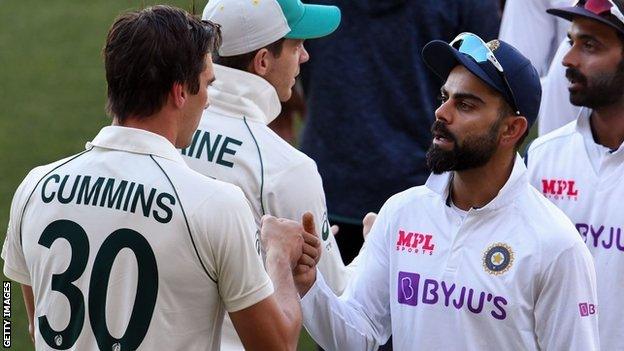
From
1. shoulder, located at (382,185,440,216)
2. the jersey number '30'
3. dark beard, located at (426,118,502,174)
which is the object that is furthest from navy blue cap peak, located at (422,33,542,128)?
the jersey number '30'

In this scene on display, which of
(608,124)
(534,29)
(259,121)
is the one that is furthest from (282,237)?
(534,29)

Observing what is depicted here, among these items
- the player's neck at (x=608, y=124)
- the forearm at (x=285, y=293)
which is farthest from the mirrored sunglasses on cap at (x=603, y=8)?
the forearm at (x=285, y=293)

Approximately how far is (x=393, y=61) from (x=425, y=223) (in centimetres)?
181

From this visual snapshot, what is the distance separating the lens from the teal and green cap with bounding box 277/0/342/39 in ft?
14.7

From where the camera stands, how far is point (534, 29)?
602cm

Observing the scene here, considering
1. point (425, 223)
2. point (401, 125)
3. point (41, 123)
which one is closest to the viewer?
point (425, 223)

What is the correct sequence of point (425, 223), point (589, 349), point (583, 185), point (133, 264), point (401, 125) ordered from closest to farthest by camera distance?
point (133, 264), point (589, 349), point (425, 223), point (583, 185), point (401, 125)

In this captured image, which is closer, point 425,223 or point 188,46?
point 188,46

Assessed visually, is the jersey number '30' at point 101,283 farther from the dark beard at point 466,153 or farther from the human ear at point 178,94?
the dark beard at point 466,153

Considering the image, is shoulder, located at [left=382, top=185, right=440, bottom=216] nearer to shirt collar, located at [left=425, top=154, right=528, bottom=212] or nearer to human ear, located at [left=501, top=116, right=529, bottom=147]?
shirt collar, located at [left=425, top=154, right=528, bottom=212]

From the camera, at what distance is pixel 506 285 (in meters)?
3.69

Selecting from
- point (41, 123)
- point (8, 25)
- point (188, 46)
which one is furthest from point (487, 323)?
point (8, 25)

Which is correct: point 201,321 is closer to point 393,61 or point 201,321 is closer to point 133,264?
point 133,264

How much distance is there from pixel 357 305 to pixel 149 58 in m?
1.01
